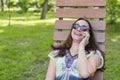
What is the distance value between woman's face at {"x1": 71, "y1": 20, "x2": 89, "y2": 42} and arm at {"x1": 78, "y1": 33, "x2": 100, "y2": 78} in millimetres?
74

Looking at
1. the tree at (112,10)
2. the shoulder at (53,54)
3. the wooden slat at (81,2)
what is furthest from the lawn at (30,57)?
the shoulder at (53,54)

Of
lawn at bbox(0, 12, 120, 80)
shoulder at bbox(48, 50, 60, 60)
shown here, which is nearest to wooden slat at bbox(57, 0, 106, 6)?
shoulder at bbox(48, 50, 60, 60)

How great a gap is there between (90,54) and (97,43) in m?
0.57

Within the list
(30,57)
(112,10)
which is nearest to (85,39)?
(30,57)

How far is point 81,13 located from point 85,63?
1.16 meters

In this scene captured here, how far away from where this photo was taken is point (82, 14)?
172 inches

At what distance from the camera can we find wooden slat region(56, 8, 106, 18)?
427 centimetres

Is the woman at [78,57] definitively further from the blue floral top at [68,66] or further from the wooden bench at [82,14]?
the wooden bench at [82,14]

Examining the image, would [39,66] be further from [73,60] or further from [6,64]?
[73,60]

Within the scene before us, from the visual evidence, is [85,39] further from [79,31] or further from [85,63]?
[85,63]

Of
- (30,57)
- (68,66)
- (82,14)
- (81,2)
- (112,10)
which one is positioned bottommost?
(30,57)

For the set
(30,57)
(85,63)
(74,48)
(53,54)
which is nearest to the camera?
(85,63)

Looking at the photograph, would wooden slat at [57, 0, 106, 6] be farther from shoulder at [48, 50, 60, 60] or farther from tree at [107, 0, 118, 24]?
tree at [107, 0, 118, 24]

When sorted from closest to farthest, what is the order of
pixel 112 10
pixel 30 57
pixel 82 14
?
A: pixel 82 14, pixel 30 57, pixel 112 10
